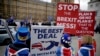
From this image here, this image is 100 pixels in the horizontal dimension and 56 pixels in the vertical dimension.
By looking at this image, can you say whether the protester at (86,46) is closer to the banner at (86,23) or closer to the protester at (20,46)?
the protester at (20,46)

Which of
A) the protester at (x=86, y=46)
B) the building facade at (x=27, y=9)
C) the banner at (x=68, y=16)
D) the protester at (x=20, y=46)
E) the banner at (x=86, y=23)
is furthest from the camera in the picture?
the building facade at (x=27, y=9)

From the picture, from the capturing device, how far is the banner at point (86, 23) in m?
10.2

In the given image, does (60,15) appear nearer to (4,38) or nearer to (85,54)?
(85,54)

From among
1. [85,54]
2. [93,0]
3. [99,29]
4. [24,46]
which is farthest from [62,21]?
[93,0]

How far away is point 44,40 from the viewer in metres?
6.01

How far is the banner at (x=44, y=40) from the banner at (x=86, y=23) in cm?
389

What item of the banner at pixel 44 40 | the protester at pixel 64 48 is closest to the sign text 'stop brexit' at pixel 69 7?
the banner at pixel 44 40

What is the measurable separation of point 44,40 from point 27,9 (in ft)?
190

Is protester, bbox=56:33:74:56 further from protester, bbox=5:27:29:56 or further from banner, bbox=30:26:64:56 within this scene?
protester, bbox=5:27:29:56

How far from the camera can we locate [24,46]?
5059 mm

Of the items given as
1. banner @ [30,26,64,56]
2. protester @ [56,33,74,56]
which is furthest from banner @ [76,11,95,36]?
protester @ [56,33,74,56]

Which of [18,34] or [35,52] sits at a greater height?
[18,34]

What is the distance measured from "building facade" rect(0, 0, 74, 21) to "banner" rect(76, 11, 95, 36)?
130 feet

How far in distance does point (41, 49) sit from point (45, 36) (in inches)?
12.4
